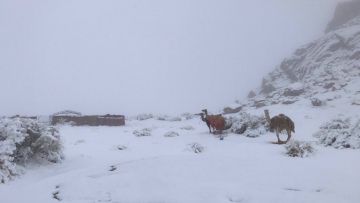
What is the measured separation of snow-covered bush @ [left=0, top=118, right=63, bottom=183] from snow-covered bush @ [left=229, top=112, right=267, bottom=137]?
9.48 metres

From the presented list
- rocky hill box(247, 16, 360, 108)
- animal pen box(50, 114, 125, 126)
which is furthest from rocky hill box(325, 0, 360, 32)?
animal pen box(50, 114, 125, 126)

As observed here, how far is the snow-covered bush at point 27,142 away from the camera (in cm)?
1259

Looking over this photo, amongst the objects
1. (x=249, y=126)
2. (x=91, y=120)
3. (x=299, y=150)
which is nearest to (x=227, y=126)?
(x=249, y=126)

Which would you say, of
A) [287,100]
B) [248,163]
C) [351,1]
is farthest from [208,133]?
[351,1]

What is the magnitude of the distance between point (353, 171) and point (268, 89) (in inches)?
1967

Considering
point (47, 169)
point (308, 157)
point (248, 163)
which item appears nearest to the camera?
point (248, 163)

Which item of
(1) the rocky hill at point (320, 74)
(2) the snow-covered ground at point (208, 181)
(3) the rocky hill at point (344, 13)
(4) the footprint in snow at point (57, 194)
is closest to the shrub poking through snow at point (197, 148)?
(2) the snow-covered ground at point (208, 181)

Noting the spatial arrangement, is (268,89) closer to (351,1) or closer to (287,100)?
(287,100)

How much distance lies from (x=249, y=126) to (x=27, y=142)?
11.3 m

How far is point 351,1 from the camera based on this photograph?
7556 cm

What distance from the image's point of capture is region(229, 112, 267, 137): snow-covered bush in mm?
19220

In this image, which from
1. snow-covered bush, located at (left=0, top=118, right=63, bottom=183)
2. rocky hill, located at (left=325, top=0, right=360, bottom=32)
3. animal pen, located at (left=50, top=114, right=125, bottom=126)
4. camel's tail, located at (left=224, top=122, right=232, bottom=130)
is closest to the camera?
snow-covered bush, located at (left=0, top=118, right=63, bottom=183)

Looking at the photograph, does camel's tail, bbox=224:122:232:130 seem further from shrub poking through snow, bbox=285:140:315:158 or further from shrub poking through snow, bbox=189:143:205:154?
shrub poking through snow, bbox=285:140:315:158

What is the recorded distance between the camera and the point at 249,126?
2036 centimetres
